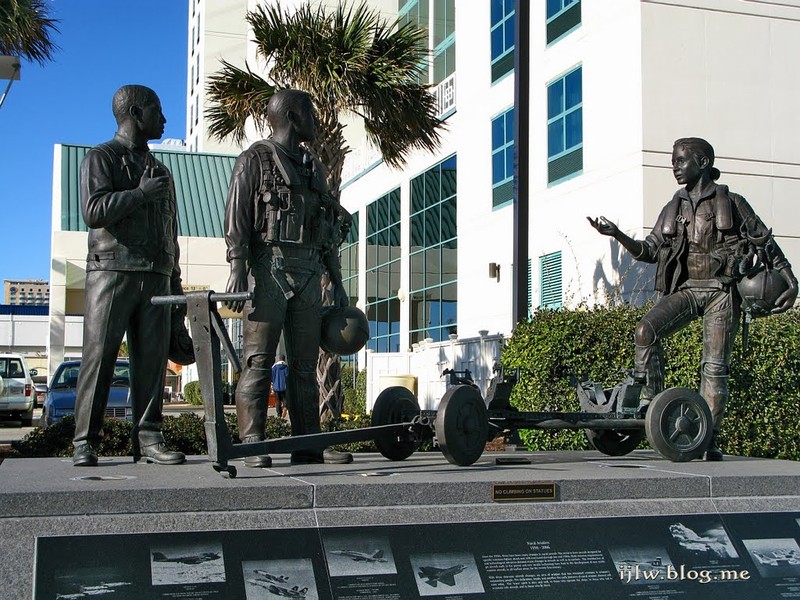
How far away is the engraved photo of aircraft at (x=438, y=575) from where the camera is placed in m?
4.43

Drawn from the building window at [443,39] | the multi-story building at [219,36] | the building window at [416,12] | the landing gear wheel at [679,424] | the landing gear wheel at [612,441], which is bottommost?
the landing gear wheel at [612,441]

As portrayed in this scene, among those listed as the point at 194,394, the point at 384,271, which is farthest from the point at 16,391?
the point at 194,394

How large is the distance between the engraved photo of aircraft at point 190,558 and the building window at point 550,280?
504 inches

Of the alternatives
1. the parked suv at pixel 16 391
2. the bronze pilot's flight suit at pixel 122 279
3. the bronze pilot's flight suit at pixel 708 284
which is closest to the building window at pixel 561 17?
the bronze pilot's flight suit at pixel 708 284

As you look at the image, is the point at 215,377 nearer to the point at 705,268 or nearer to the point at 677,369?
the point at 705,268

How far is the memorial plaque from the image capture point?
13.6 feet

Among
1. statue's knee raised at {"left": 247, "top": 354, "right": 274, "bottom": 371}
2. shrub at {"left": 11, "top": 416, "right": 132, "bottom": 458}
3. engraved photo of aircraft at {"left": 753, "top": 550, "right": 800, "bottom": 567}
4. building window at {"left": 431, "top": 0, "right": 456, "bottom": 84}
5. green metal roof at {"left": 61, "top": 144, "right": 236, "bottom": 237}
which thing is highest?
building window at {"left": 431, "top": 0, "right": 456, "bottom": 84}

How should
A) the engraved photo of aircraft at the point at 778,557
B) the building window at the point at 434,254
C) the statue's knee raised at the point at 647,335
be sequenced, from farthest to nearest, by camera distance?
1. the building window at the point at 434,254
2. the statue's knee raised at the point at 647,335
3. the engraved photo of aircraft at the point at 778,557

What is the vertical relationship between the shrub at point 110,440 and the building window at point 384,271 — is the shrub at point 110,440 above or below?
below

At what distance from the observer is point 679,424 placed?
6.29m

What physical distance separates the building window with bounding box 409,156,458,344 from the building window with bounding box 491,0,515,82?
3135 mm

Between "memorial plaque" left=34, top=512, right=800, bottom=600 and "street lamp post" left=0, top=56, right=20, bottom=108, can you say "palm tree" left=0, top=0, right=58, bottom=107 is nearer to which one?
"street lamp post" left=0, top=56, right=20, bottom=108

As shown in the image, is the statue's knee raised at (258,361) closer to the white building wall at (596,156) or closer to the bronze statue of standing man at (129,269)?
the bronze statue of standing man at (129,269)

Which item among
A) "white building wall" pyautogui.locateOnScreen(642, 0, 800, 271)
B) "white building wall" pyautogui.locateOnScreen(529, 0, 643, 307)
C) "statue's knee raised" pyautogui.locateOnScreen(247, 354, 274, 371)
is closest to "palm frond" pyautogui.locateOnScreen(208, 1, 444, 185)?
"white building wall" pyautogui.locateOnScreen(529, 0, 643, 307)
